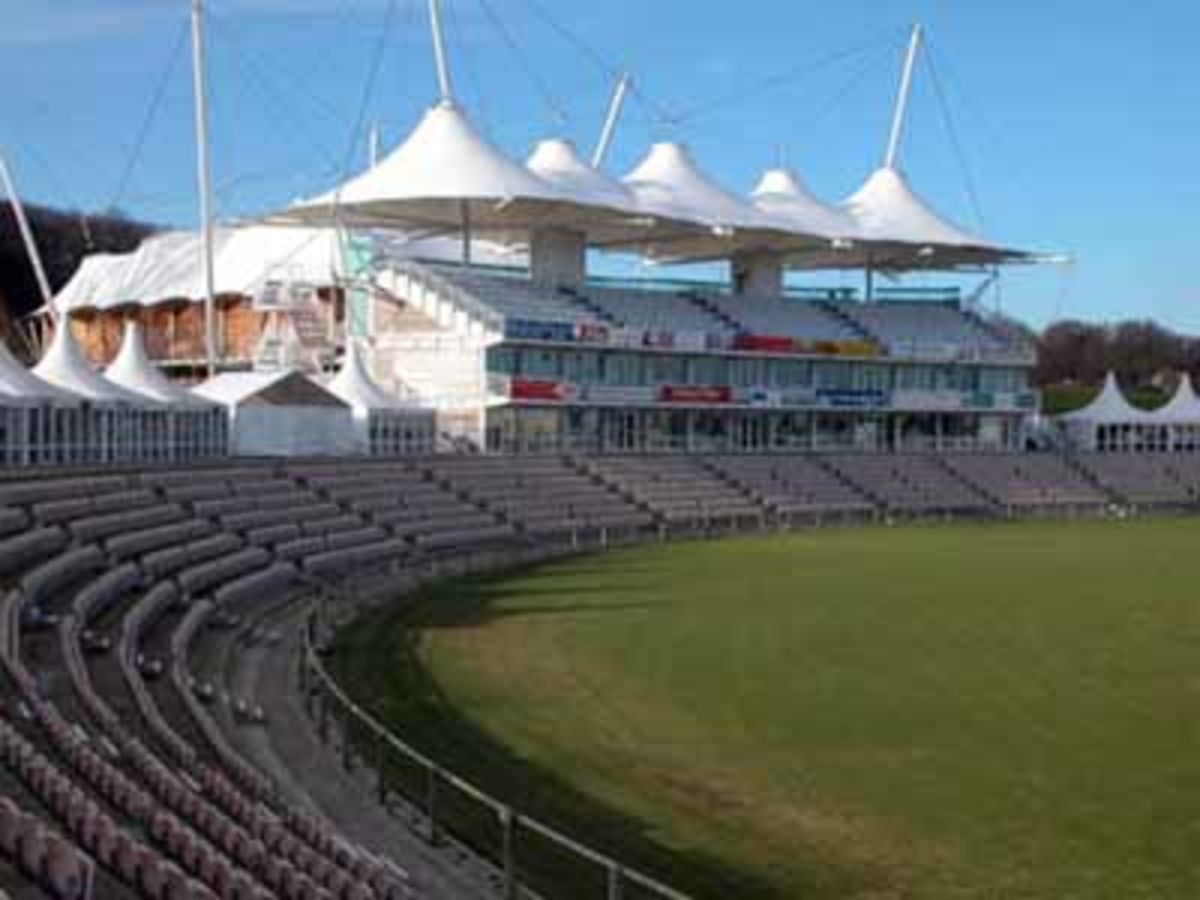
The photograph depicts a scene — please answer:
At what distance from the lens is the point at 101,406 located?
45875 mm

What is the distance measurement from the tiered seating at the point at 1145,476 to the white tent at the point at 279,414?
3729cm

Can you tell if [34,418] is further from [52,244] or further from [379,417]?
[52,244]

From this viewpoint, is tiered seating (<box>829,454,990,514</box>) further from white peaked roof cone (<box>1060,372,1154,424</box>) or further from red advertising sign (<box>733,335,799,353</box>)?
white peaked roof cone (<box>1060,372,1154,424</box>)

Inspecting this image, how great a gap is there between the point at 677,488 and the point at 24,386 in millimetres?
27995

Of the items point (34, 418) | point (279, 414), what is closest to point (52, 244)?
point (279, 414)

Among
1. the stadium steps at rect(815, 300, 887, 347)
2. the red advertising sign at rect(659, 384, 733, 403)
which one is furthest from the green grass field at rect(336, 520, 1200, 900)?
the stadium steps at rect(815, 300, 887, 347)

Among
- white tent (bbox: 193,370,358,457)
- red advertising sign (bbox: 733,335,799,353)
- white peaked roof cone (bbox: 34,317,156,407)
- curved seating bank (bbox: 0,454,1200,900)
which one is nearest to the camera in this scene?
curved seating bank (bbox: 0,454,1200,900)

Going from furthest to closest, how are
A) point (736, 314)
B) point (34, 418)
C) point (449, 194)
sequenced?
point (736, 314), point (449, 194), point (34, 418)

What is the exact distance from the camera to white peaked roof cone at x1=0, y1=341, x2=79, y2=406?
40875 mm

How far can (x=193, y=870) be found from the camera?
9.76 metres

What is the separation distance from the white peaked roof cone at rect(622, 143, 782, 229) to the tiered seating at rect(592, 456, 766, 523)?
12.8 m

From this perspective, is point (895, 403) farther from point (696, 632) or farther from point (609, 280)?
point (696, 632)

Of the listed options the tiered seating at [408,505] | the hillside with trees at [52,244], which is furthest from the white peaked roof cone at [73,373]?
the hillside with trees at [52,244]

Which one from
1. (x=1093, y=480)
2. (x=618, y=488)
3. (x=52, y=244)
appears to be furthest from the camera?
(x=52, y=244)
